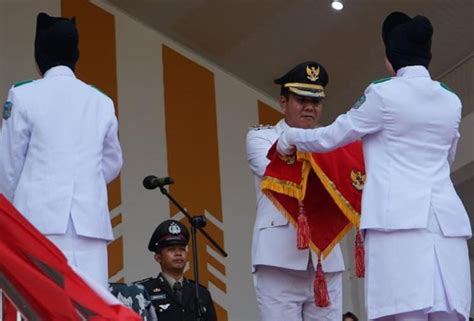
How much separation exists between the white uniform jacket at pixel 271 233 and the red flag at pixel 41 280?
219cm

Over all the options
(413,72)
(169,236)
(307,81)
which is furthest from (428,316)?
(169,236)

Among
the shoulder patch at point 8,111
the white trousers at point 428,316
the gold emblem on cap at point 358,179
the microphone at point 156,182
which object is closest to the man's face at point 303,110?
the gold emblem on cap at point 358,179

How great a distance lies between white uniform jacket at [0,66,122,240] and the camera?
4.32 meters

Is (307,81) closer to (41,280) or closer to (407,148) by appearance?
(407,148)

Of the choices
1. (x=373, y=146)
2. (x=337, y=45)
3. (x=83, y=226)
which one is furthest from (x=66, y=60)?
(x=337, y=45)

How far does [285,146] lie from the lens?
199 inches

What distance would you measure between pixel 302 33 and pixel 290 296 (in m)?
4.06

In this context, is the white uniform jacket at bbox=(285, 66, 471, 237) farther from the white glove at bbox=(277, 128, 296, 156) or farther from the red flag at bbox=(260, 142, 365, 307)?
the red flag at bbox=(260, 142, 365, 307)

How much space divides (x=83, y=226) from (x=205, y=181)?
5162mm

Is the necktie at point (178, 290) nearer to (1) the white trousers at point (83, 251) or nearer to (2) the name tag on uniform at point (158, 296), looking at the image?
(2) the name tag on uniform at point (158, 296)

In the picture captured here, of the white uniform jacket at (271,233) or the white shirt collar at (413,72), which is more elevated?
the white shirt collar at (413,72)

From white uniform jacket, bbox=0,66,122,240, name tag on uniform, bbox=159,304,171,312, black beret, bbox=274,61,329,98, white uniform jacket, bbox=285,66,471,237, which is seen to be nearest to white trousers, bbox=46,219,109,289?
white uniform jacket, bbox=0,66,122,240

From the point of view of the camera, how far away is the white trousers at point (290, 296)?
17.0 feet

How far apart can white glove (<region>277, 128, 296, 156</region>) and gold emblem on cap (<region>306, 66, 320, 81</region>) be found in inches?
16.2
